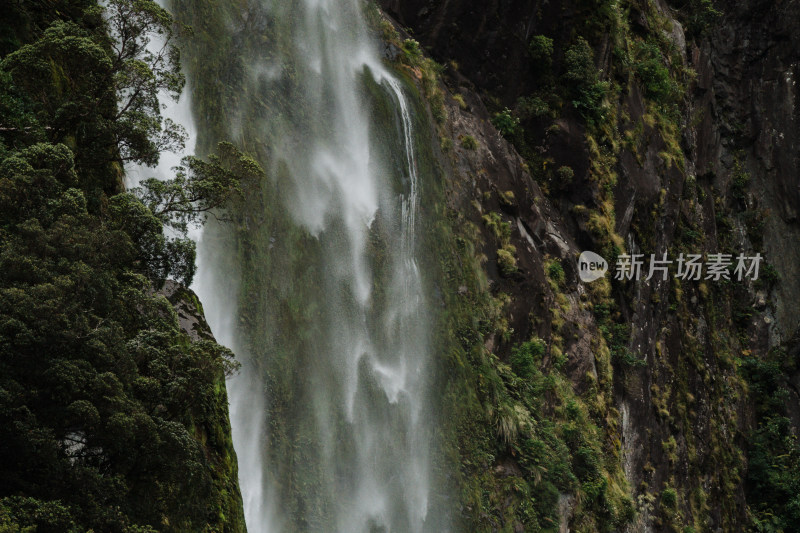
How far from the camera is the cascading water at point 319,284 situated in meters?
10.4

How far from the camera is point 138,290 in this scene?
20.9 feet

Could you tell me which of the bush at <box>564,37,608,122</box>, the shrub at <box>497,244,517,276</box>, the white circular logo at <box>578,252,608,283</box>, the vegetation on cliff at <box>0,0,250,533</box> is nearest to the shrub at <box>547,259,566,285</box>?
the white circular logo at <box>578,252,608,283</box>

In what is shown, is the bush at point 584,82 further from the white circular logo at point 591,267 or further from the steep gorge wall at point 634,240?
the white circular logo at point 591,267

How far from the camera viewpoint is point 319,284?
12.1m

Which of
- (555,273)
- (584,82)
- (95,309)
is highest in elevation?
(584,82)

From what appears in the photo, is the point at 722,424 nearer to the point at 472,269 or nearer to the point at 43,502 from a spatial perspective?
the point at 472,269

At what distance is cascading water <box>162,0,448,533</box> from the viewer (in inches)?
408

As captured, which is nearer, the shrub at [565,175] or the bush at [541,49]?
the shrub at [565,175]

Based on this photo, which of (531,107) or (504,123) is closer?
(504,123)

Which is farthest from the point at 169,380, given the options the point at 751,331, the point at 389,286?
the point at 751,331

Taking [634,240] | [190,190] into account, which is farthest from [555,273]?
[190,190]

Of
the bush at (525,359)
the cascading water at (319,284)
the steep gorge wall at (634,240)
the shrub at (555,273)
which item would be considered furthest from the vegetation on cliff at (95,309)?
the shrub at (555,273)

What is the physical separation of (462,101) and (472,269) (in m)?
4.72

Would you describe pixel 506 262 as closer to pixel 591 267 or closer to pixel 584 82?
pixel 591 267
